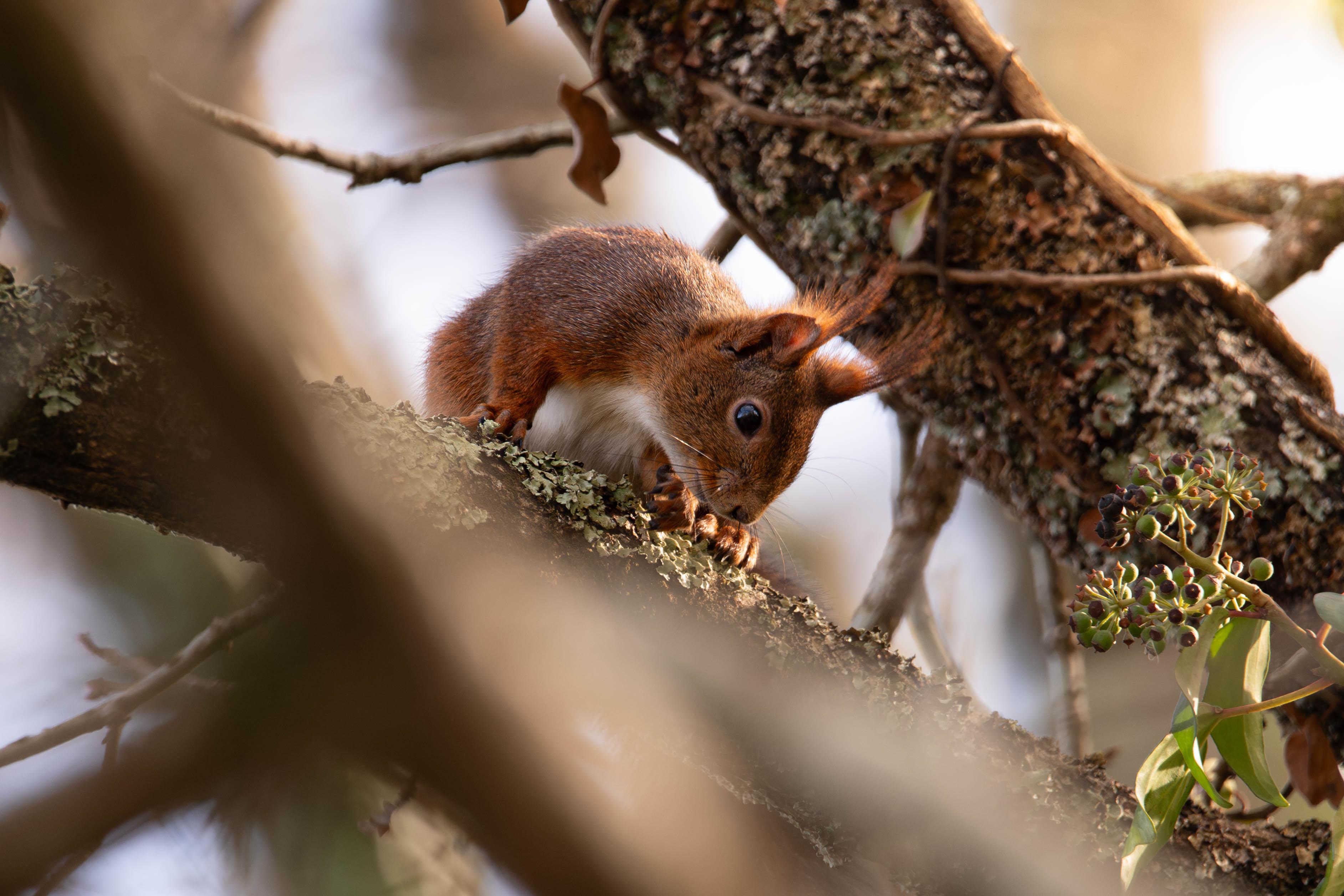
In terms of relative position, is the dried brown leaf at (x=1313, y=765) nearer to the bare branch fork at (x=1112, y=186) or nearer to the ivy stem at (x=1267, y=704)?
the bare branch fork at (x=1112, y=186)

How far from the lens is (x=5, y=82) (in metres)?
0.36

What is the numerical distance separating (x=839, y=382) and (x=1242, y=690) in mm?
1299

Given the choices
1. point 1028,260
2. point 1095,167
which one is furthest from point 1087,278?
point 1095,167

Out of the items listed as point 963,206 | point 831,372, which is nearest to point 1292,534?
point 963,206

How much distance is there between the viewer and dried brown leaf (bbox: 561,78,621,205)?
6.07 feet

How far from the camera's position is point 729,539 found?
189cm

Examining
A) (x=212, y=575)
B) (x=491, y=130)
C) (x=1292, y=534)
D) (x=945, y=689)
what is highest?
(x=1292, y=534)

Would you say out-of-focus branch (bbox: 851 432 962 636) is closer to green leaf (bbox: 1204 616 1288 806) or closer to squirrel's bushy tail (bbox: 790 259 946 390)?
squirrel's bushy tail (bbox: 790 259 946 390)

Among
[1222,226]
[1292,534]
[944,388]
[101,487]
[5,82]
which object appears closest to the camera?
[5,82]

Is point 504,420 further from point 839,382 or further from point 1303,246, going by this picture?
point 1303,246

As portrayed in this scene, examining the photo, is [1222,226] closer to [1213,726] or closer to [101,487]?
[1213,726]

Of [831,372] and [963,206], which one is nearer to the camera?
[963,206]

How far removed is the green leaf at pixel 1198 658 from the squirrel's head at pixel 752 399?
107 cm

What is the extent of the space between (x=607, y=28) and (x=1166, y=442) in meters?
1.27
